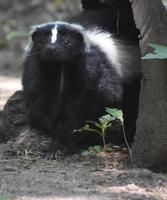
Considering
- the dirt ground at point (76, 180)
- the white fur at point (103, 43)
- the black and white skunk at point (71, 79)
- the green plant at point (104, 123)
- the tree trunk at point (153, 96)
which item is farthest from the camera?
the white fur at point (103, 43)

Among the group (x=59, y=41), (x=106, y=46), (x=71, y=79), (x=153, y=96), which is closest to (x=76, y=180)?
(x=153, y=96)

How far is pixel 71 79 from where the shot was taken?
20.6ft

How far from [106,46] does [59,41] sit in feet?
1.61

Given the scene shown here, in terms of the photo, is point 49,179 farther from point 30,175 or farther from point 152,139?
point 152,139

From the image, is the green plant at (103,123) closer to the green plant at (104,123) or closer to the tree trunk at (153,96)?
the green plant at (104,123)

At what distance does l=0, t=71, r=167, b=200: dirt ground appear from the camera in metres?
4.81

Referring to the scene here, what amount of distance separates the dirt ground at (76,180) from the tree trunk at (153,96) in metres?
0.20

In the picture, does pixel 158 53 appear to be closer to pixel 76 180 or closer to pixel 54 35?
pixel 76 180

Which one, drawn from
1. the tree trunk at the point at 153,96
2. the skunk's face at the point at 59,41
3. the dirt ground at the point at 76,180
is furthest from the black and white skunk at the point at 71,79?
the tree trunk at the point at 153,96

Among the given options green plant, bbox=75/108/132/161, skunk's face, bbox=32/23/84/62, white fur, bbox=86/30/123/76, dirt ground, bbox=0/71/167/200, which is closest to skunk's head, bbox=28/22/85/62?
skunk's face, bbox=32/23/84/62

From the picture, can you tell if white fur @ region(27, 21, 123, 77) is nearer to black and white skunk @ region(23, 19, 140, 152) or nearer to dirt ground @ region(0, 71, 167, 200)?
black and white skunk @ region(23, 19, 140, 152)

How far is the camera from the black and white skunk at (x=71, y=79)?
6195 mm

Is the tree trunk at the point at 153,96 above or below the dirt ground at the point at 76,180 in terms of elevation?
above

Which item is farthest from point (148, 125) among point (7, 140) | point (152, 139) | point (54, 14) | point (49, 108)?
point (54, 14)
